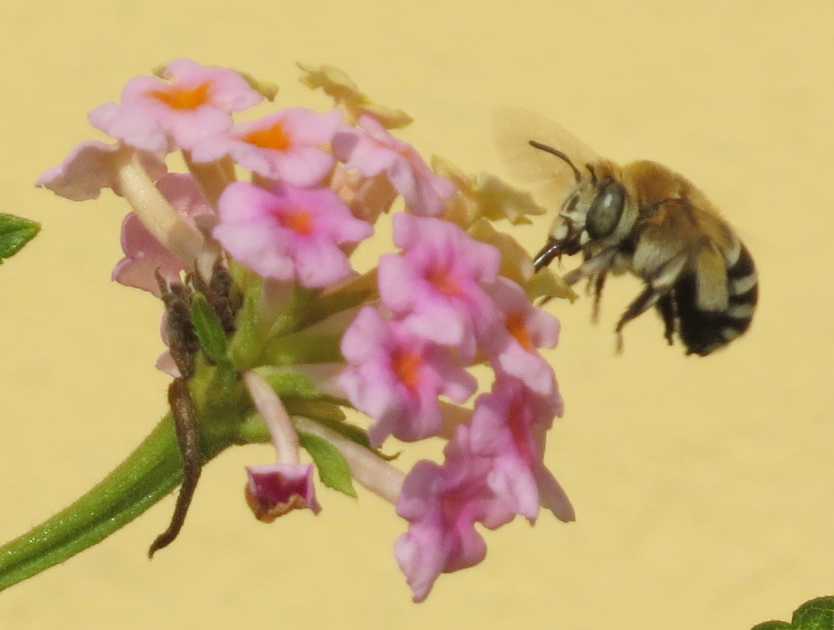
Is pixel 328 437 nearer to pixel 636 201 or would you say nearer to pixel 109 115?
pixel 109 115

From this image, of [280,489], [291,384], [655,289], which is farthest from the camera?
[655,289]

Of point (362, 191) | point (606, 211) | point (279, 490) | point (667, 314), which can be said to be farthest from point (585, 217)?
point (279, 490)

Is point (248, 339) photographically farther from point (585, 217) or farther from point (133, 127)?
point (585, 217)

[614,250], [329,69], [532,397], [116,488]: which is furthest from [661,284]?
[116,488]

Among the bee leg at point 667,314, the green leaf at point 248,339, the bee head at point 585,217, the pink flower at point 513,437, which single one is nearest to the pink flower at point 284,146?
the green leaf at point 248,339

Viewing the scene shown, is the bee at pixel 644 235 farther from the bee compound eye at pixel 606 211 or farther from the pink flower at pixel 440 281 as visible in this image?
the pink flower at pixel 440 281

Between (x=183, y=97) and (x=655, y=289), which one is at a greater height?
(x=183, y=97)
